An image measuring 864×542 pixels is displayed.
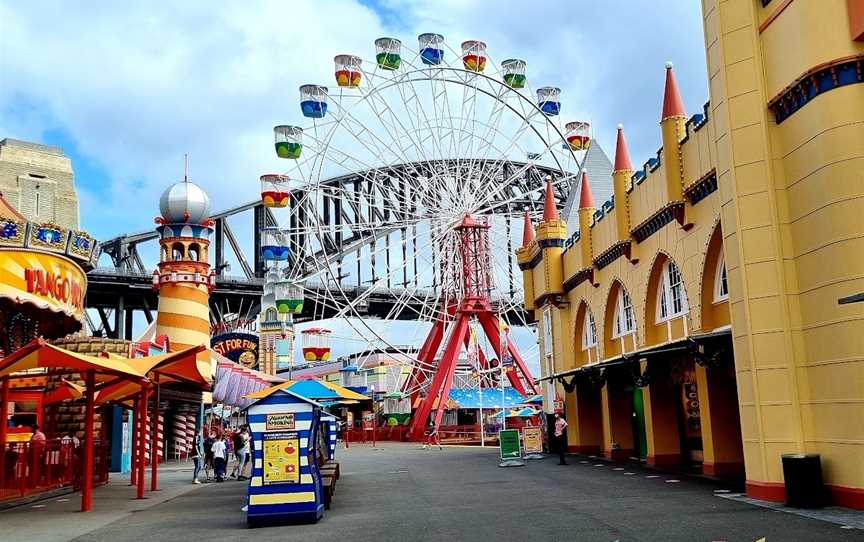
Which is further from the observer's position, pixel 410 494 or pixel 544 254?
pixel 544 254

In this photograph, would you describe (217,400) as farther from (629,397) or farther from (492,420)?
(492,420)

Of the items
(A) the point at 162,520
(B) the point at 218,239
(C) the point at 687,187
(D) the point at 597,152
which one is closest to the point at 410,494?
(A) the point at 162,520

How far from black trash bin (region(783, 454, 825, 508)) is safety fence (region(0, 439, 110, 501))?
15.4 meters

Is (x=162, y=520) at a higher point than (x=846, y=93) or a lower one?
lower

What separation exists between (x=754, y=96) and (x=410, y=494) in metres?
10.1

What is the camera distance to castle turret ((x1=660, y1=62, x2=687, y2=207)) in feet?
60.7

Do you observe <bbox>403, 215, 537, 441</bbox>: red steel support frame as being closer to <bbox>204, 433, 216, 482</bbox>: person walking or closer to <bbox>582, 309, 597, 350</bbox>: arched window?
<bbox>582, 309, 597, 350</bbox>: arched window

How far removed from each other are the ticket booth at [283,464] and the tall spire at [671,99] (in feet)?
33.1

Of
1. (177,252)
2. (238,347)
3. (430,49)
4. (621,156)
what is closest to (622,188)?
(621,156)

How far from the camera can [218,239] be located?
97.1m

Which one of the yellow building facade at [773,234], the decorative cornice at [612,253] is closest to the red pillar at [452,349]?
the decorative cornice at [612,253]

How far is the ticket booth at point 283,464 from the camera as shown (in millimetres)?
14156

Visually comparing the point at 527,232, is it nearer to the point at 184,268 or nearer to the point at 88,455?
the point at 184,268

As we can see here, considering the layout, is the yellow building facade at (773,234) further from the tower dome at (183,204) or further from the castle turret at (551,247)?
the tower dome at (183,204)
